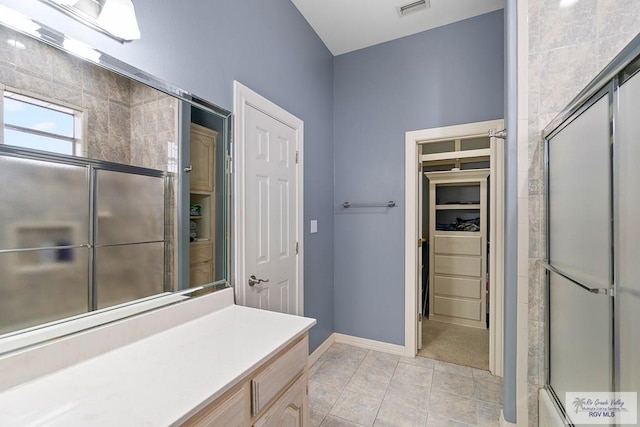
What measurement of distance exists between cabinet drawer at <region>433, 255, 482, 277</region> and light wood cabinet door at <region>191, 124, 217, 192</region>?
2.98 metres

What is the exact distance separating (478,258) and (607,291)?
2.51 metres

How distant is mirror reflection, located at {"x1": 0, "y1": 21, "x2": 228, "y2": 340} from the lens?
77 centimetres

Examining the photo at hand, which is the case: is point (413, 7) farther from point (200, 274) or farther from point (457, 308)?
point (457, 308)

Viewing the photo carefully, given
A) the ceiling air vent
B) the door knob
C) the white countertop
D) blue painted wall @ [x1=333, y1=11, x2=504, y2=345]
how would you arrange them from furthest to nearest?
blue painted wall @ [x1=333, y1=11, x2=504, y2=345]
the ceiling air vent
the door knob
the white countertop

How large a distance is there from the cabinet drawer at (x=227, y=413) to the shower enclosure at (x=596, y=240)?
1.15 metres

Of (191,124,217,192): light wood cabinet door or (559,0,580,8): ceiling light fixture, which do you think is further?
(559,0,580,8): ceiling light fixture

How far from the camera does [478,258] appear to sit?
3283mm

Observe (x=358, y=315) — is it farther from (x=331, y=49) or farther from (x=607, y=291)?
(x=331, y=49)

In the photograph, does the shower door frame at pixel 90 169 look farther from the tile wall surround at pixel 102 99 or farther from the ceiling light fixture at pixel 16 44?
the ceiling light fixture at pixel 16 44

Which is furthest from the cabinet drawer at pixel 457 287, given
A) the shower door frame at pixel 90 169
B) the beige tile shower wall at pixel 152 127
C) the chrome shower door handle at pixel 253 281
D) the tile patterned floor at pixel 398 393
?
the shower door frame at pixel 90 169

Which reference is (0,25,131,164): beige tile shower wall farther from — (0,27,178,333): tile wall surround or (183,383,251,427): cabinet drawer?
(183,383,251,427): cabinet drawer

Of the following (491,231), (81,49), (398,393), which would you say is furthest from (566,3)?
(398,393)

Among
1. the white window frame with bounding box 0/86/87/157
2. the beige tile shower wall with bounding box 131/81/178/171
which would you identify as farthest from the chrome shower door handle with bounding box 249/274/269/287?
the white window frame with bounding box 0/86/87/157

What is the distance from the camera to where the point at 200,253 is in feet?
4.54
